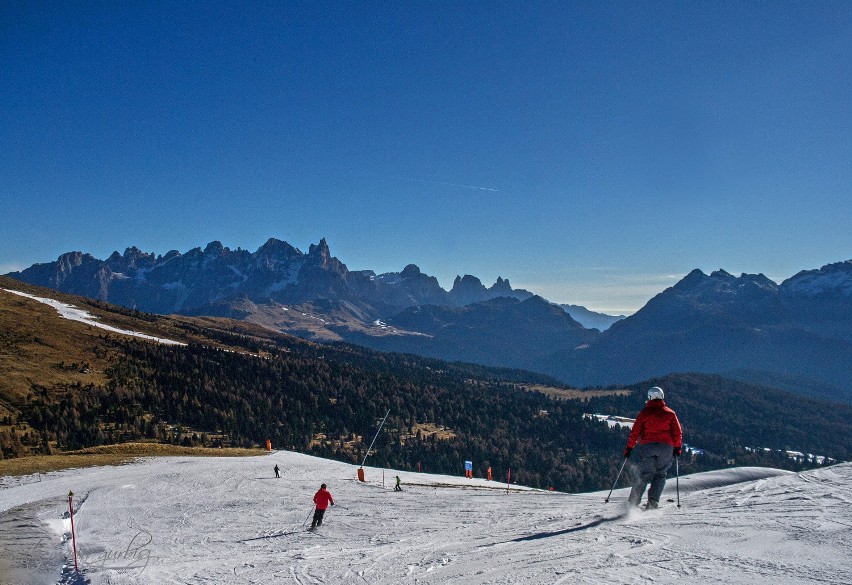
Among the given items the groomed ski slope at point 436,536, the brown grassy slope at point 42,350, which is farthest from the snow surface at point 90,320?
the groomed ski slope at point 436,536

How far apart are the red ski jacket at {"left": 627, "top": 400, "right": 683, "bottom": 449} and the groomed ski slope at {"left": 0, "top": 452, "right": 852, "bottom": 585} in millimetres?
2115

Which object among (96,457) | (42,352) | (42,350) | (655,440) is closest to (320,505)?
(655,440)

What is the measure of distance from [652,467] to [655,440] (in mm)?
811

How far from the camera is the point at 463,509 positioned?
887 inches

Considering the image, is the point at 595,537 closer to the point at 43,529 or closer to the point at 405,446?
the point at 43,529

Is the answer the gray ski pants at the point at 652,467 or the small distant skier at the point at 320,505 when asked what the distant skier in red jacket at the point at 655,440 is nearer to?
the gray ski pants at the point at 652,467

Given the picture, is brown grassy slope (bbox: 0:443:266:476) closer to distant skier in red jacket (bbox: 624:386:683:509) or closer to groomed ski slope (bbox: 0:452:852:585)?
groomed ski slope (bbox: 0:452:852:585)

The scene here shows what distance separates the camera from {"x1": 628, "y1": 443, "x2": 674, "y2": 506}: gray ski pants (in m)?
14.9

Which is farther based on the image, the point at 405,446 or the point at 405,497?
the point at 405,446

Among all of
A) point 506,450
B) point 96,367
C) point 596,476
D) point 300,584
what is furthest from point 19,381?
point 596,476

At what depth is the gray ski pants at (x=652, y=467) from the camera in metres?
14.9

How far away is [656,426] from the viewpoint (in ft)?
49.0

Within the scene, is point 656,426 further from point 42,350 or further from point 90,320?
point 90,320

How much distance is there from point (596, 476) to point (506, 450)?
34664 mm
